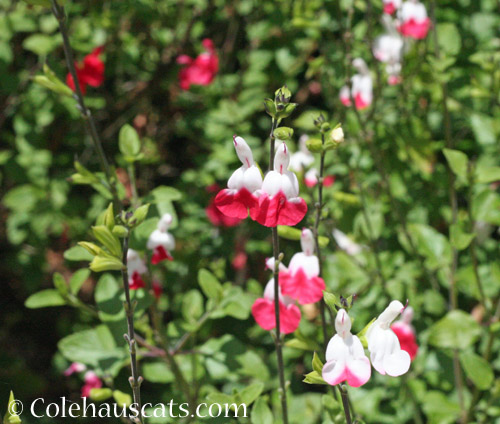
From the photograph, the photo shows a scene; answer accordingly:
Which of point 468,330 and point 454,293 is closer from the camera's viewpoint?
point 468,330

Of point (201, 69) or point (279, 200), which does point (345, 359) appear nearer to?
point (279, 200)

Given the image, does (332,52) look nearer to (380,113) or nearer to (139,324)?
(380,113)

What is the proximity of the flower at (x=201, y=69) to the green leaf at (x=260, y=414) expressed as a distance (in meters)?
1.52

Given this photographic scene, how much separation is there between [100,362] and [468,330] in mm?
1001

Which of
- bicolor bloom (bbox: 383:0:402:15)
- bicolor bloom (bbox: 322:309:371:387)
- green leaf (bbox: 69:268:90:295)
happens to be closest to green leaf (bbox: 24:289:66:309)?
green leaf (bbox: 69:268:90:295)

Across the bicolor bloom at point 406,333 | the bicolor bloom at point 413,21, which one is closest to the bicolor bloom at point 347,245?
the bicolor bloom at point 406,333

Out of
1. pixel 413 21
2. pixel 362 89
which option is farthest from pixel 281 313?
pixel 413 21

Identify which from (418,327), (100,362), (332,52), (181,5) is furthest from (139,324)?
(181,5)

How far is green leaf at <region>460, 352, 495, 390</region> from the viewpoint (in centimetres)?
146

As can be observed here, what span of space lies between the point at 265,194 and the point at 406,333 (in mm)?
857

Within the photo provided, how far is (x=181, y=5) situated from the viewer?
8.39 ft

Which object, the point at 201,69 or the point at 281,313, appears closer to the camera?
the point at 281,313

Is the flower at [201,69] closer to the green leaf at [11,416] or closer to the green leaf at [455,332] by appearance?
the green leaf at [455,332]

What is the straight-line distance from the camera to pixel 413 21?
1.88 meters
